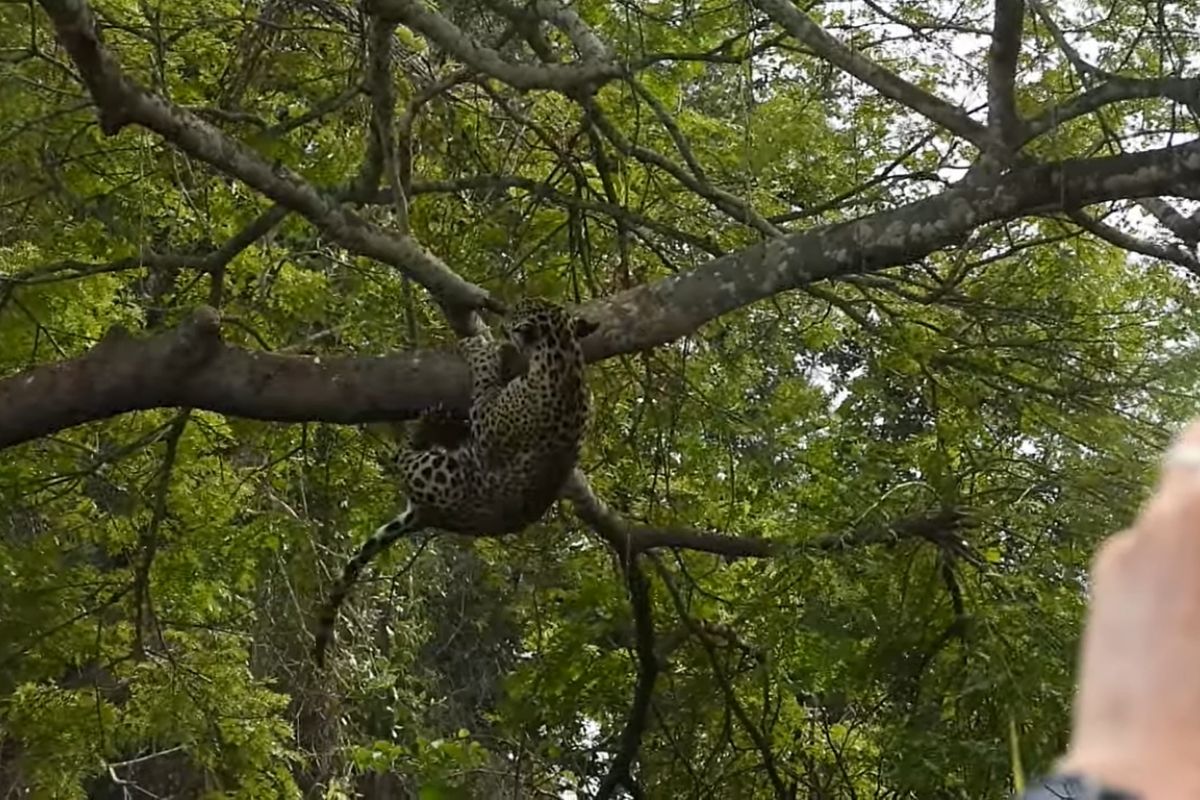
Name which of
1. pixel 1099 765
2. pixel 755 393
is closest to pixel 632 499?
pixel 755 393

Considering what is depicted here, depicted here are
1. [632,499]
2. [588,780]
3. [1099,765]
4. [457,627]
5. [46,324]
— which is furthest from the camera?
[457,627]

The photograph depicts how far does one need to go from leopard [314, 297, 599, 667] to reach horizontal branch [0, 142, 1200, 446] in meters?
0.72

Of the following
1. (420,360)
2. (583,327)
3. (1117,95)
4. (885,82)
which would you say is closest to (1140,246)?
(1117,95)

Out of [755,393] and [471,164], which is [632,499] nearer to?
[755,393]

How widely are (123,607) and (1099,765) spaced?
584 centimetres

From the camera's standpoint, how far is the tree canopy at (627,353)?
3.69 m

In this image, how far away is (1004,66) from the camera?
3.43m

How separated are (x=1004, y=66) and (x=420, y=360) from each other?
144 centimetres

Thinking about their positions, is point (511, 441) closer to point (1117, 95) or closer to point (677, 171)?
point (677, 171)

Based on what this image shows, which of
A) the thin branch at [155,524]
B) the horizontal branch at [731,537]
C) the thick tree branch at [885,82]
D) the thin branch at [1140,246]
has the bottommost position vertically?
the thin branch at [155,524]

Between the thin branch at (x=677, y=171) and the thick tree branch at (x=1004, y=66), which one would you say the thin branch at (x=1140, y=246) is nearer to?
the thick tree branch at (x=1004, y=66)

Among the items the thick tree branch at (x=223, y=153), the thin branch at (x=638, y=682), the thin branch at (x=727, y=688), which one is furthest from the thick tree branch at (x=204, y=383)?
the thin branch at (x=727, y=688)

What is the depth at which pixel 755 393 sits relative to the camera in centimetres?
652

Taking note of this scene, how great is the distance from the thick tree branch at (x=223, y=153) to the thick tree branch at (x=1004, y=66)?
1344 millimetres
